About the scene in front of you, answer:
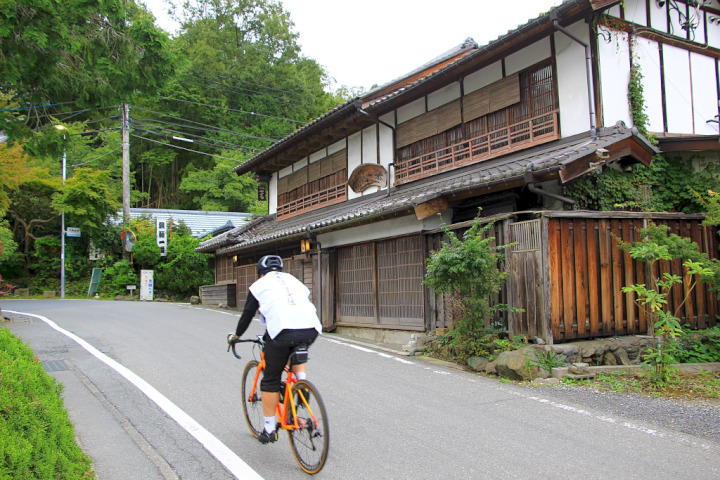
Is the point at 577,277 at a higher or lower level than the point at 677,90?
lower

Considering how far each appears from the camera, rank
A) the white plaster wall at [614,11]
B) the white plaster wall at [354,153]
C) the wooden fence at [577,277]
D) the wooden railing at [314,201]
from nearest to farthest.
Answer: the wooden fence at [577,277] → the white plaster wall at [614,11] → the white plaster wall at [354,153] → the wooden railing at [314,201]

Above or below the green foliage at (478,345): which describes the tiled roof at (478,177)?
above

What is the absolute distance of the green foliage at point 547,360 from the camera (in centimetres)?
778

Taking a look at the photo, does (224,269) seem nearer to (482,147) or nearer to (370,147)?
(370,147)

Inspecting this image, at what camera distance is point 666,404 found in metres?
6.30

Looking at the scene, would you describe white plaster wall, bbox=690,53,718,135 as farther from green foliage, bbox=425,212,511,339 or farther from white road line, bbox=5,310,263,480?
white road line, bbox=5,310,263,480

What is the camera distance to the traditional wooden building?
342 inches

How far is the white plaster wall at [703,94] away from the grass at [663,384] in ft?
21.1

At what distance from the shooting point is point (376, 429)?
210 inches

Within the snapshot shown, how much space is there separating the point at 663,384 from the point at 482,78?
822 centimetres

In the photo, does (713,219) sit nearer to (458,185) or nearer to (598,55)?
(598,55)

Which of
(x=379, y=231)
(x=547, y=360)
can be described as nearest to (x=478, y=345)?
(x=547, y=360)

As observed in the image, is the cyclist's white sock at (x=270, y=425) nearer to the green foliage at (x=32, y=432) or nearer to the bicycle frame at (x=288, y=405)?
the bicycle frame at (x=288, y=405)

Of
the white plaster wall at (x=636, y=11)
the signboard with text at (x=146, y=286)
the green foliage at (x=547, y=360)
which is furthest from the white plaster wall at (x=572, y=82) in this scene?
the signboard with text at (x=146, y=286)
